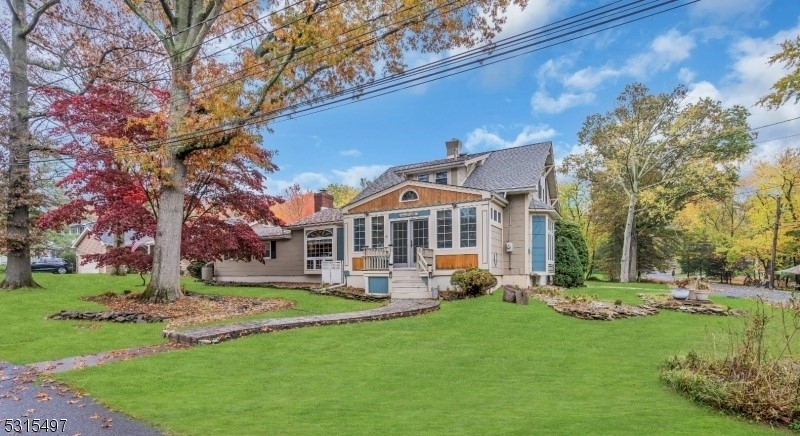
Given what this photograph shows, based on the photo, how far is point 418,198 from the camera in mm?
18000

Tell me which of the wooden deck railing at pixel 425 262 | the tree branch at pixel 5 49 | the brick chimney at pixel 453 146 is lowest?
the wooden deck railing at pixel 425 262

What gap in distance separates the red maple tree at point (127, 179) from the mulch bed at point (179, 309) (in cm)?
210

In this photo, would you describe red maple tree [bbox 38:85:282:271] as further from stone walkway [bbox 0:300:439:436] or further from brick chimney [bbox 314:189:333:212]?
brick chimney [bbox 314:189:333:212]

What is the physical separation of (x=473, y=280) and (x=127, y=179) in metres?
12.5

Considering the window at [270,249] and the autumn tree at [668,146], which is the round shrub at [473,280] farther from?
the autumn tree at [668,146]

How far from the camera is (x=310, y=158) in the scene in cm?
3328

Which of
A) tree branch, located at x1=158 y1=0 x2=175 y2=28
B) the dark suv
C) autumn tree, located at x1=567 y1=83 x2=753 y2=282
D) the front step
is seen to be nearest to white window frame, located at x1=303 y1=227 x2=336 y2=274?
the front step

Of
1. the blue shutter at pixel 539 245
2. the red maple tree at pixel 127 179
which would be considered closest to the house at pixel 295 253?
the red maple tree at pixel 127 179

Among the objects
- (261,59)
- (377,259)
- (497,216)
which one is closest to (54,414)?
(261,59)

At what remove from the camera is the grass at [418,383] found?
4629 millimetres

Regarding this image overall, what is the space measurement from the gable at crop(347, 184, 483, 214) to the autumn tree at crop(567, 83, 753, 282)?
17.8 m

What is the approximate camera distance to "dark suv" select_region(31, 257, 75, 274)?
3388 centimetres

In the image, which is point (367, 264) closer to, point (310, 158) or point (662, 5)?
point (662, 5)

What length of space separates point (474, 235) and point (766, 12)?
10.2 meters
